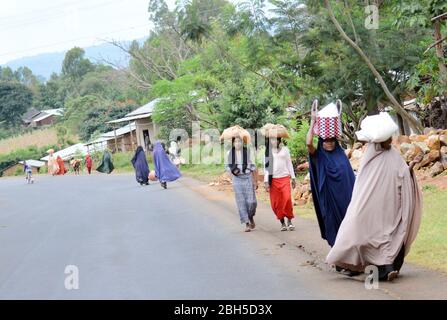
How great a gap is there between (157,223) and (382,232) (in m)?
9.26

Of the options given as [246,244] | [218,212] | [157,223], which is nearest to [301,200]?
[218,212]

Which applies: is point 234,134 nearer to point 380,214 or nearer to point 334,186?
point 334,186

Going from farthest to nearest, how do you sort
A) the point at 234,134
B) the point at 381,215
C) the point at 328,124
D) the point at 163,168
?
1. the point at 163,168
2. the point at 234,134
3. the point at 328,124
4. the point at 381,215

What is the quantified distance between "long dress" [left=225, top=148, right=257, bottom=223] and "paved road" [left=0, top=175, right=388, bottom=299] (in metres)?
0.42

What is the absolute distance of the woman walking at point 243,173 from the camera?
1412cm

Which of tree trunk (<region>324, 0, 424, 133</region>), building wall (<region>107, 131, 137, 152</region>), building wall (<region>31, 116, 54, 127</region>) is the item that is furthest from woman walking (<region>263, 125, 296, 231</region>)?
building wall (<region>31, 116, 54, 127</region>)

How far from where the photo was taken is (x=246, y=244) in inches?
494

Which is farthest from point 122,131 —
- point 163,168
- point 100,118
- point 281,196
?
point 281,196

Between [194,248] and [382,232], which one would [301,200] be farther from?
[382,232]

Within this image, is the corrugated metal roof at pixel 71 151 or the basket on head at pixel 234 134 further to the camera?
the corrugated metal roof at pixel 71 151

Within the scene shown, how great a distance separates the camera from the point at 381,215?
27.6ft

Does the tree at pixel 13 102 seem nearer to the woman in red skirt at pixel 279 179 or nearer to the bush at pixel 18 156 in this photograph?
the bush at pixel 18 156

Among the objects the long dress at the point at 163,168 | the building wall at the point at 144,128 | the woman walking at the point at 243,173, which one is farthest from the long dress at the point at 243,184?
the building wall at the point at 144,128

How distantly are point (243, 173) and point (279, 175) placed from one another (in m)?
0.74
